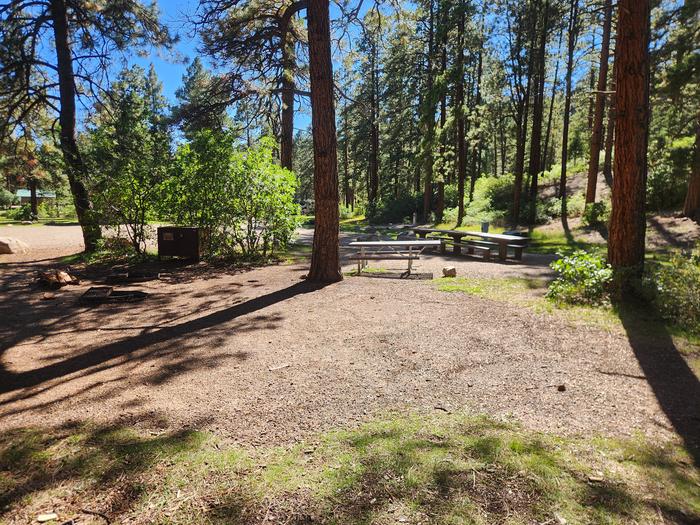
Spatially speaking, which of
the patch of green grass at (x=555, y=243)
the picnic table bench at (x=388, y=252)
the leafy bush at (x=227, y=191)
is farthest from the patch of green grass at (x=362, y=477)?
the patch of green grass at (x=555, y=243)

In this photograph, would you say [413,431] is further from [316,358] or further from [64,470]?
[64,470]

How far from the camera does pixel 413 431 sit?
9.72ft

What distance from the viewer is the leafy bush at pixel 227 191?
1102cm

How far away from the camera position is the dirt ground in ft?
10.7

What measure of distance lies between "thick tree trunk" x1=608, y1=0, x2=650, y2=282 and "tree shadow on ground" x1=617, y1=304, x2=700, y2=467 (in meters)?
0.76

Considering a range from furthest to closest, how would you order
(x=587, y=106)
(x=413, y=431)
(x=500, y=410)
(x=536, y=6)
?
1. (x=587, y=106)
2. (x=536, y=6)
3. (x=500, y=410)
4. (x=413, y=431)

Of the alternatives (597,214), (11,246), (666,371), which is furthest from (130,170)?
(597,214)

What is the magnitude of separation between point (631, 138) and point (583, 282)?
229 centimetres

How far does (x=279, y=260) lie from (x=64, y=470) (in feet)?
30.5

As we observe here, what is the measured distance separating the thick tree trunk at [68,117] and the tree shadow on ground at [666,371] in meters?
12.8

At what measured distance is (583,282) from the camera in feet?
20.3

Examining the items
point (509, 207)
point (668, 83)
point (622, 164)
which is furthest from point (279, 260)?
point (509, 207)

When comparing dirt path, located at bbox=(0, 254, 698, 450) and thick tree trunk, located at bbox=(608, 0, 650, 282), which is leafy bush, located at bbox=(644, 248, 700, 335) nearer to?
thick tree trunk, located at bbox=(608, 0, 650, 282)

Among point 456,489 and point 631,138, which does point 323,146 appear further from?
point 456,489
